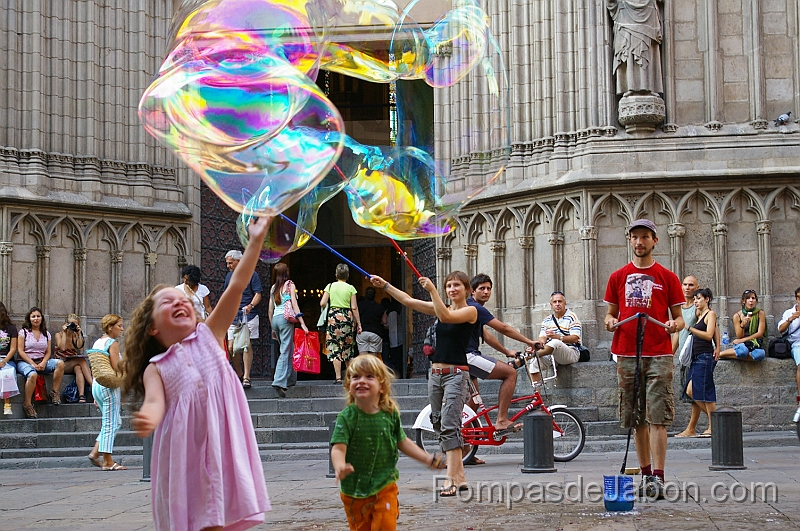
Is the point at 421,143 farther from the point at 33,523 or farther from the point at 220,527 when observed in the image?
the point at 220,527

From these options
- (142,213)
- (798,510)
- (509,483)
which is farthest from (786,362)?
(142,213)

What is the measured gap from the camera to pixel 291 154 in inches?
263

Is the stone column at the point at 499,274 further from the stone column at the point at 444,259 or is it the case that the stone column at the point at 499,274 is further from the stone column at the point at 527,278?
the stone column at the point at 444,259

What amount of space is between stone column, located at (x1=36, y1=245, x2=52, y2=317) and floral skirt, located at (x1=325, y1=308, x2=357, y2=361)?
15.3 feet

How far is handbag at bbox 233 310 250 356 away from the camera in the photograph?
1631 cm

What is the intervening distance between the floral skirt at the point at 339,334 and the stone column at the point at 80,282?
14.2 ft

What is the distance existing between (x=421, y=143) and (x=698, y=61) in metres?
8.38

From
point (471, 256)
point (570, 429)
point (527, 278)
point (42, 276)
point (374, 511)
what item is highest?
point (471, 256)

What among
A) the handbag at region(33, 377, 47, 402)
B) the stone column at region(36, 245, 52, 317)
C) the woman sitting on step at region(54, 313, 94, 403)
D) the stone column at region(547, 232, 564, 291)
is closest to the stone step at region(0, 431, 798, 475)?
the handbag at region(33, 377, 47, 402)

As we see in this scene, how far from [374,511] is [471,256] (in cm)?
1277

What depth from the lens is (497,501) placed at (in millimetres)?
8234

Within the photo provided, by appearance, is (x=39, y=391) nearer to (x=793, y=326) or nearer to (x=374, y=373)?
(x=793, y=326)

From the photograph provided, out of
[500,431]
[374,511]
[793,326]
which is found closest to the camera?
[374,511]

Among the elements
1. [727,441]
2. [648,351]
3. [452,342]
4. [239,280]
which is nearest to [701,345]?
[727,441]
